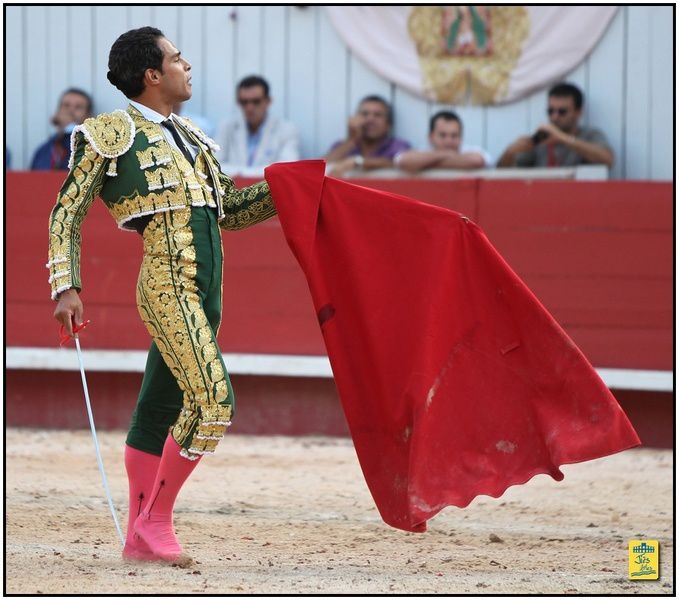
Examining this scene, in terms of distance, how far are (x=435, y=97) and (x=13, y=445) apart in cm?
288

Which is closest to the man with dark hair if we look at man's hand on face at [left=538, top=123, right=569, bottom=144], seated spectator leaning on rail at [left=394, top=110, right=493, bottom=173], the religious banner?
seated spectator leaning on rail at [left=394, top=110, right=493, bottom=173]

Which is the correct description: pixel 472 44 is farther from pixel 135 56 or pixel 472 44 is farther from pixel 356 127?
pixel 135 56

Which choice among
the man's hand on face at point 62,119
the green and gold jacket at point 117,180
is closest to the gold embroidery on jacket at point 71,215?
the green and gold jacket at point 117,180

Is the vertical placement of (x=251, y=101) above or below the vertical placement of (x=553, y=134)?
above

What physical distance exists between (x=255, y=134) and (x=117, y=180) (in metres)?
3.73

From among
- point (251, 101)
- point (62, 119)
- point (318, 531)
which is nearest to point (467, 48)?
point (251, 101)

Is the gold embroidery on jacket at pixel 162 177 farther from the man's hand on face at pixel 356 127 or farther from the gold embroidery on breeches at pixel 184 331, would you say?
the man's hand on face at pixel 356 127

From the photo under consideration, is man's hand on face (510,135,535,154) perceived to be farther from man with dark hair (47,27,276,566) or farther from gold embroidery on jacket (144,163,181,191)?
gold embroidery on jacket (144,163,181,191)

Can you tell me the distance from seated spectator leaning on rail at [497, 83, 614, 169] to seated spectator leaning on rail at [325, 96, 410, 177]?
61 centimetres

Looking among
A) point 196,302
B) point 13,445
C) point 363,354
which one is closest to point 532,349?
point 363,354

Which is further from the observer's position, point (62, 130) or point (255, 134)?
point (62, 130)

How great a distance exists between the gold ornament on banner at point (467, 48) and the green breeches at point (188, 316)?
12.7 ft

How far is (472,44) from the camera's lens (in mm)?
7105

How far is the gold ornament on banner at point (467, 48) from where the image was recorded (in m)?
7.05
